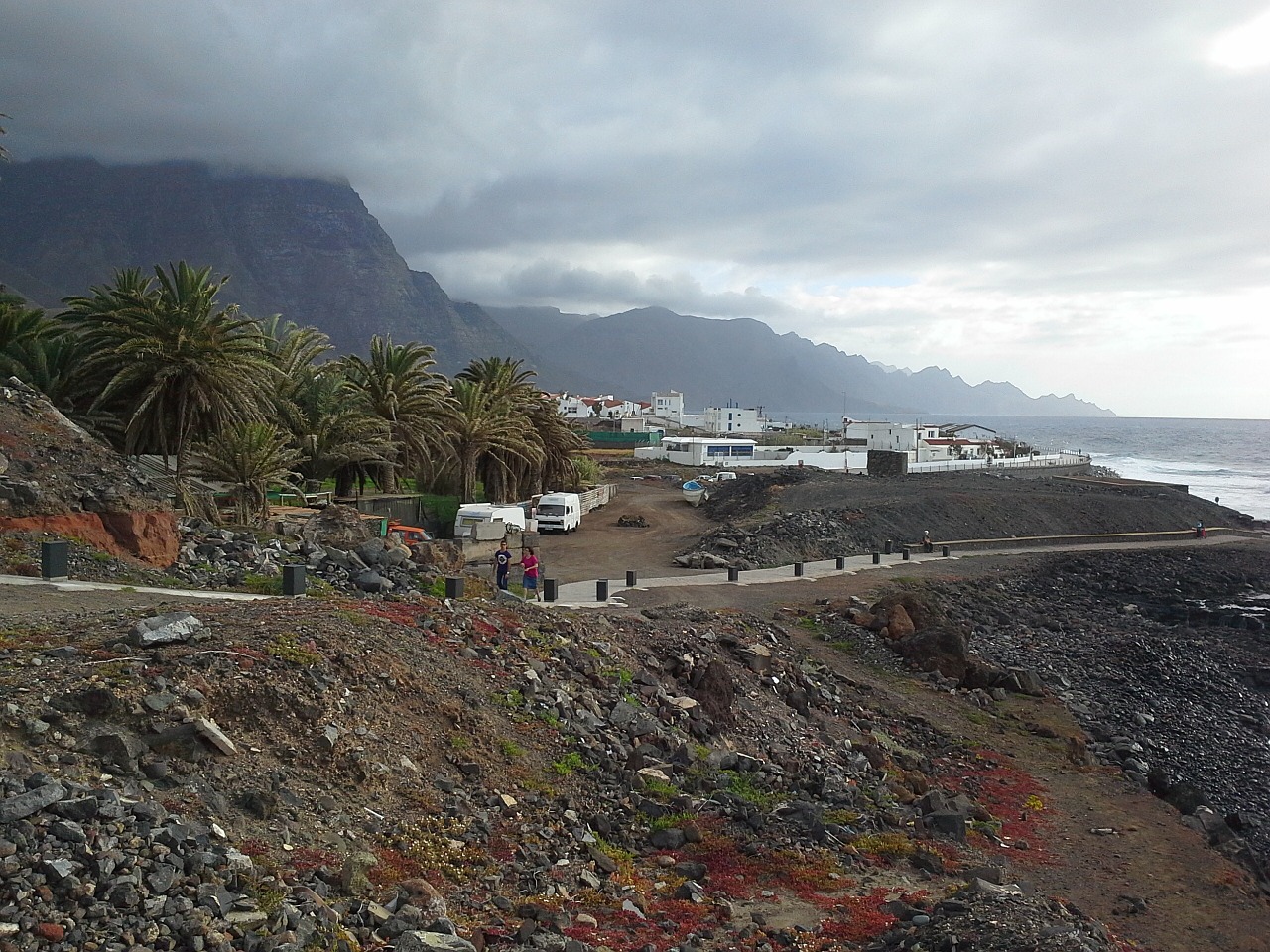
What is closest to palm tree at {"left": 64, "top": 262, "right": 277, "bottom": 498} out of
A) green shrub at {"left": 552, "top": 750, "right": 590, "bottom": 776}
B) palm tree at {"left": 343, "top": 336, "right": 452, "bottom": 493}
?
palm tree at {"left": 343, "top": 336, "right": 452, "bottom": 493}

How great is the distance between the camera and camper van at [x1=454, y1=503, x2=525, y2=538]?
32.6m

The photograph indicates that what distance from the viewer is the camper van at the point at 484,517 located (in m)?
32.6

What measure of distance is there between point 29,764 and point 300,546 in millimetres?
12452

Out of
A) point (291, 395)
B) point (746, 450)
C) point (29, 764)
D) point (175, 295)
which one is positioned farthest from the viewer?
point (746, 450)

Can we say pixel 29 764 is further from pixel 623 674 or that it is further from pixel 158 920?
pixel 623 674

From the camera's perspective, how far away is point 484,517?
3316cm

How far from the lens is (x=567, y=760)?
11023 millimetres

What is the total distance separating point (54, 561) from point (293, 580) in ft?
11.7

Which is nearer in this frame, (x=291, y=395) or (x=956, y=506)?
(x=291, y=395)

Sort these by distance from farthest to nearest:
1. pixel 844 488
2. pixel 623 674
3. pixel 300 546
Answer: pixel 844 488 → pixel 300 546 → pixel 623 674

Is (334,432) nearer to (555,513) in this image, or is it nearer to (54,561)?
(555,513)

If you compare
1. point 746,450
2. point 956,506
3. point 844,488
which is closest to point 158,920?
point 956,506

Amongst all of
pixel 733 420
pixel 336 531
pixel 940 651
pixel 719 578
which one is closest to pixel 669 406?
pixel 733 420

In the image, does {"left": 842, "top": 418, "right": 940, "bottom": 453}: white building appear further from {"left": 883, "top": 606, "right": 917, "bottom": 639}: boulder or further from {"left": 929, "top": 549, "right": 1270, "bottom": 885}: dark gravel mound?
{"left": 883, "top": 606, "right": 917, "bottom": 639}: boulder
